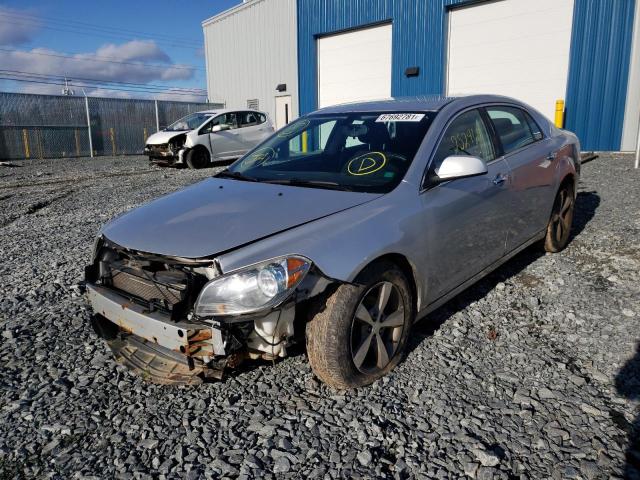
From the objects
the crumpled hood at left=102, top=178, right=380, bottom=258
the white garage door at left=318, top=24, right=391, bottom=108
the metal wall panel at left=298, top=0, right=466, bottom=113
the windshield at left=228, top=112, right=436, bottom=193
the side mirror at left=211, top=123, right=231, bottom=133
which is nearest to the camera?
the crumpled hood at left=102, top=178, right=380, bottom=258

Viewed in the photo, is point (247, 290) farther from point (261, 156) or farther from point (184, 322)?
point (261, 156)

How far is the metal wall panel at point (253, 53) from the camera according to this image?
2023cm

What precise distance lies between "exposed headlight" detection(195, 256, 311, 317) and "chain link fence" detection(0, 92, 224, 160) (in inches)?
754

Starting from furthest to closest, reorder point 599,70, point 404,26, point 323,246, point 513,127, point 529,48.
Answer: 1. point 404,26
2. point 529,48
3. point 599,70
4. point 513,127
5. point 323,246

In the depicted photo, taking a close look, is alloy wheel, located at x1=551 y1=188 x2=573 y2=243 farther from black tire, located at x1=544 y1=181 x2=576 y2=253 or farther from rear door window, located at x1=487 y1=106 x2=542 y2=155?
rear door window, located at x1=487 y1=106 x2=542 y2=155

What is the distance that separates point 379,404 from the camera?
249 cm

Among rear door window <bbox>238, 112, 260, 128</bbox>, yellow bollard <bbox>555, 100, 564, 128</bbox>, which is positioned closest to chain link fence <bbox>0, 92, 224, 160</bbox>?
rear door window <bbox>238, 112, 260, 128</bbox>

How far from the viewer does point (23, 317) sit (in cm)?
359

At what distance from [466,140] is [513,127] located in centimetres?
93

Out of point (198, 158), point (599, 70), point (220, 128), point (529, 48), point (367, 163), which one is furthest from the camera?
point (220, 128)

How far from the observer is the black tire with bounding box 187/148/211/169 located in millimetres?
13420

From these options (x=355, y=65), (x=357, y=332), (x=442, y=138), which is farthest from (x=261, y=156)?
(x=355, y=65)

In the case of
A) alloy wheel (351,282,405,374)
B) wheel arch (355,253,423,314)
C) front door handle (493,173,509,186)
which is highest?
front door handle (493,173,509,186)

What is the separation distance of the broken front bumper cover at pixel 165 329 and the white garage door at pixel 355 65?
15.2m
